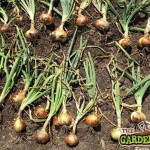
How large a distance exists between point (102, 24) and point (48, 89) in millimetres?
784

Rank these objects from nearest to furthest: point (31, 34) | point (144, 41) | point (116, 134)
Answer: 1. point (116, 134)
2. point (144, 41)
3. point (31, 34)

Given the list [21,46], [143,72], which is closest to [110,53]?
[143,72]

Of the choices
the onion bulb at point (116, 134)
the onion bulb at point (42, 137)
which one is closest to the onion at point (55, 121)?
the onion bulb at point (42, 137)

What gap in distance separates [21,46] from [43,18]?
12.9 inches

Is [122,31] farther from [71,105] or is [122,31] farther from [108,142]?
[108,142]

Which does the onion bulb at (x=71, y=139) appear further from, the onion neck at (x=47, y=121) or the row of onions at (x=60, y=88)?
the onion neck at (x=47, y=121)

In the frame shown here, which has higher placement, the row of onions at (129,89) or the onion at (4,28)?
the onion at (4,28)

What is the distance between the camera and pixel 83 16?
3.11m

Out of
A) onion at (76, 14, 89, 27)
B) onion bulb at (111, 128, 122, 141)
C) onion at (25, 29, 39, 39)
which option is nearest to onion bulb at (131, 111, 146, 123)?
onion bulb at (111, 128, 122, 141)

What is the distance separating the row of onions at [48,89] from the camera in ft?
8.79

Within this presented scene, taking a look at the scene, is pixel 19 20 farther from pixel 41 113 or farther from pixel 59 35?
pixel 41 113

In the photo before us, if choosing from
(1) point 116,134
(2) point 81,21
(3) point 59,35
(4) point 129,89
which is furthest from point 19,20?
(1) point 116,134

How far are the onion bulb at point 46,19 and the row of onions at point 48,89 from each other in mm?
286

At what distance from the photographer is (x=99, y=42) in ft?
10.2
